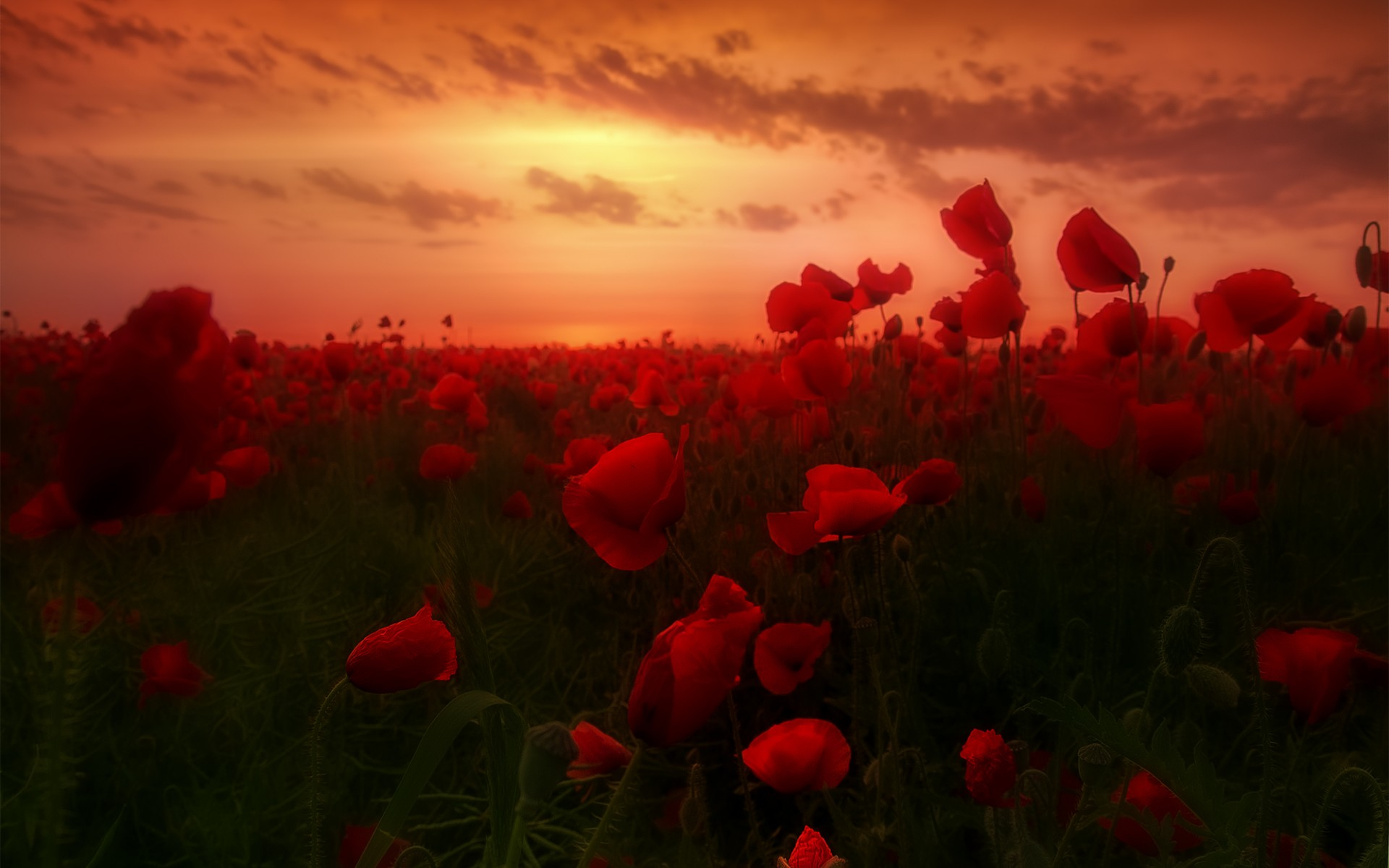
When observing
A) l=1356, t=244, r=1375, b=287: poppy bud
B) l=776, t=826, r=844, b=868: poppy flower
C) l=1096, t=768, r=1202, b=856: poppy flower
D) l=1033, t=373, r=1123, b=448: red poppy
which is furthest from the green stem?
l=1356, t=244, r=1375, b=287: poppy bud

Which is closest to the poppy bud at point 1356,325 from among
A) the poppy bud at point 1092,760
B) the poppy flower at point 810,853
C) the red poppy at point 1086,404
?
the red poppy at point 1086,404

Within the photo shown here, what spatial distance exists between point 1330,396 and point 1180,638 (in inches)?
61.9

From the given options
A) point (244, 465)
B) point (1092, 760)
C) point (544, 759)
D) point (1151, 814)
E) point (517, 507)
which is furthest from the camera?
point (517, 507)

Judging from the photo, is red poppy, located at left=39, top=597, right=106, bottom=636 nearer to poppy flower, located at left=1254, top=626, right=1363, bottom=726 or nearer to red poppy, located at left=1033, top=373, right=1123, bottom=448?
red poppy, located at left=1033, top=373, right=1123, bottom=448

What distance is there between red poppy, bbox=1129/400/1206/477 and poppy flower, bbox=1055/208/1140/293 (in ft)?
1.20

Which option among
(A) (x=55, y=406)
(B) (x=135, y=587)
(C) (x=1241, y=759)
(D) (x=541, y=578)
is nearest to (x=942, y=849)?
(C) (x=1241, y=759)

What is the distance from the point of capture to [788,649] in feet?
4.67

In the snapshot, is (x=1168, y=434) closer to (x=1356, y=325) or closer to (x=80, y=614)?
(x=1356, y=325)

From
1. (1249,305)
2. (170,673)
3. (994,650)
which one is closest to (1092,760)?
(994,650)

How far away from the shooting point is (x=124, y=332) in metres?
0.68

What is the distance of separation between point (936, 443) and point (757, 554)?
101cm

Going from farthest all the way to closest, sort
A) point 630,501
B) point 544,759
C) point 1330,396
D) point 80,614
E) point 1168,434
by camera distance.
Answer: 1. point 1330,396
2. point 80,614
3. point 1168,434
4. point 630,501
5. point 544,759

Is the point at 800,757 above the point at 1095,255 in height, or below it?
below

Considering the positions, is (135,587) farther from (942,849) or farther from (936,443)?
(936,443)
